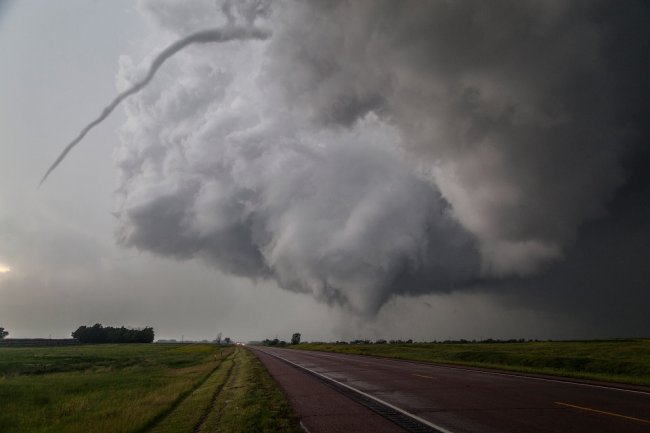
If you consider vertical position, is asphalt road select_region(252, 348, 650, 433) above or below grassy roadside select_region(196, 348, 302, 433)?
above

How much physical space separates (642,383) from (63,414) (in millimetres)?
24293

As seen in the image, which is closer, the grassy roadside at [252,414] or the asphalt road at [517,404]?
the asphalt road at [517,404]

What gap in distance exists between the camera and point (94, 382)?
105 feet

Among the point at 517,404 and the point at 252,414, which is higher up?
the point at 517,404

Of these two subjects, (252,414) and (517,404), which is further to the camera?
(517,404)

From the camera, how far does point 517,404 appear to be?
44.2 ft

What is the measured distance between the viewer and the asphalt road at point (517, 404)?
10.2 meters

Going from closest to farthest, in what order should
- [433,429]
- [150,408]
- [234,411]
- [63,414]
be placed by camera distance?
[433,429]
[234,411]
[150,408]
[63,414]

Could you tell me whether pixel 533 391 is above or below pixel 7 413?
above

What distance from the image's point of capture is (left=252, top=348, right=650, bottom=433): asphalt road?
10.2m

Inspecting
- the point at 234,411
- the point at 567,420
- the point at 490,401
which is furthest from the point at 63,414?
the point at 567,420

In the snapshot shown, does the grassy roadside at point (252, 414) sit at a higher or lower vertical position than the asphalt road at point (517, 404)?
lower

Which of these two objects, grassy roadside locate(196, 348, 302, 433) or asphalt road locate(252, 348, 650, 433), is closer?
asphalt road locate(252, 348, 650, 433)

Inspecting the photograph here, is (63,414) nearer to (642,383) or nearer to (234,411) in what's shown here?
(234,411)
